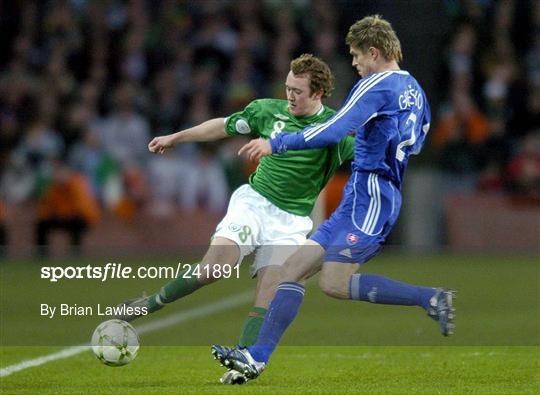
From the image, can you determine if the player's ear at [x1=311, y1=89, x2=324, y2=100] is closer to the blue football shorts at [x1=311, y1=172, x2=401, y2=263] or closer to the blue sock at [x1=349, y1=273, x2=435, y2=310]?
the blue football shorts at [x1=311, y1=172, x2=401, y2=263]

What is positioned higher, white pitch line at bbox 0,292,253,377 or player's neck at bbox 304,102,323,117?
player's neck at bbox 304,102,323,117

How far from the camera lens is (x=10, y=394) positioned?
6.95 metres

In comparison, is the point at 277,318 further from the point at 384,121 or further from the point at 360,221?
the point at 384,121

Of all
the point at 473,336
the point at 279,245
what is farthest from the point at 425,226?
the point at 279,245

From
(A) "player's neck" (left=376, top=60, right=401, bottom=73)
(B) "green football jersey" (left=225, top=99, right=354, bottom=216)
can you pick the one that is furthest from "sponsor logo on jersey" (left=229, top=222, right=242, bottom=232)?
(A) "player's neck" (left=376, top=60, right=401, bottom=73)

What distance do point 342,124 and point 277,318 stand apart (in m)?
1.14

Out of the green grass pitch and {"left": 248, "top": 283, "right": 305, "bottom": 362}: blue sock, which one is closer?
{"left": 248, "top": 283, "right": 305, "bottom": 362}: blue sock

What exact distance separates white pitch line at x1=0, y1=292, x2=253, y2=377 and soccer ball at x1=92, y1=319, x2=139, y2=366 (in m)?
0.67

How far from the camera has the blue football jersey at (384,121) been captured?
7.14 meters

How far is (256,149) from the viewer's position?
691 centimetres

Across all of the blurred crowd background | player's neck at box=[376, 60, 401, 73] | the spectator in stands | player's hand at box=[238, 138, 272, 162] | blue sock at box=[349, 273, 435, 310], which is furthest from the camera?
the blurred crowd background

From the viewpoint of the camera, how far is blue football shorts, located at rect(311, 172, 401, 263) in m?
7.35

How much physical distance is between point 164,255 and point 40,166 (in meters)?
2.01

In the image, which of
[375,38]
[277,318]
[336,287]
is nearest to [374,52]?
[375,38]
